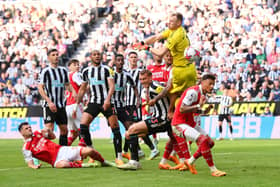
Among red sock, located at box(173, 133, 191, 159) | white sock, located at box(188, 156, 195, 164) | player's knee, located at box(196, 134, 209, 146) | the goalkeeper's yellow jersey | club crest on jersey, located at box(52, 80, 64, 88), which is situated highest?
the goalkeeper's yellow jersey

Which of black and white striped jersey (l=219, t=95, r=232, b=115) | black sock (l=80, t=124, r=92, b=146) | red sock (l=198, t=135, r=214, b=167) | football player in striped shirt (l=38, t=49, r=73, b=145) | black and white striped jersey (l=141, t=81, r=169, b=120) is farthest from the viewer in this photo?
black and white striped jersey (l=219, t=95, r=232, b=115)

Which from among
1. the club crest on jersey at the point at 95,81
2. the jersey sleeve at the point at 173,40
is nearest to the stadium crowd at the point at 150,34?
the club crest on jersey at the point at 95,81

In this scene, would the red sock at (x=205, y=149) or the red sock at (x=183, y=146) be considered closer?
the red sock at (x=205, y=149)

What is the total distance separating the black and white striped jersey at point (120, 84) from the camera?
45.9 feet

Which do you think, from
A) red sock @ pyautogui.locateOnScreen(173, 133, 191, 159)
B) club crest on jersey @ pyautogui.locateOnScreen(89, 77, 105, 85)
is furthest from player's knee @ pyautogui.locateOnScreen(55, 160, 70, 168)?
red sock @ pyautogui.locateOnScreen(173, 133, 191, 159)

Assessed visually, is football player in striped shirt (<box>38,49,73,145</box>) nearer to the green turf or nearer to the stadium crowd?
the green turf

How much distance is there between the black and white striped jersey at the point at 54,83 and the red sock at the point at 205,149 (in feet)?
12.9

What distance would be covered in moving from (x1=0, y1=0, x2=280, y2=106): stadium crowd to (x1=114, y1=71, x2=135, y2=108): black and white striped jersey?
1270 centimetres

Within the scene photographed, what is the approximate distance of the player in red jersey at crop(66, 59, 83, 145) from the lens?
14.3 metres

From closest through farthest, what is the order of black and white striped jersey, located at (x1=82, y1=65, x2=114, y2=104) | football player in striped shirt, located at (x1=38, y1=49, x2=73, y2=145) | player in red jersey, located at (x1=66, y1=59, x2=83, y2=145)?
black and white striped jersey, located at (x1=82, y1=65, x2=114, y2=104) → football player in striped shirt, located at (x1=38, y1=49, x2=73, y2=145) → player in red jersey, located at (x1=66, y1=59, x2=83, y2=145)

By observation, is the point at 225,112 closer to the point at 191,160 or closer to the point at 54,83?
the point at 54,83

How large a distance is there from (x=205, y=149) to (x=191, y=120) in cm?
89

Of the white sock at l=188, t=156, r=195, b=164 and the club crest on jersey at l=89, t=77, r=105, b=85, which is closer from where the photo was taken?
the white sock at l=188, t=156, r=195, b=164

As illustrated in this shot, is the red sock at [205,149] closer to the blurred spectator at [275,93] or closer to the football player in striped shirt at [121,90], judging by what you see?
the football player in striped shirt at [121,90]
